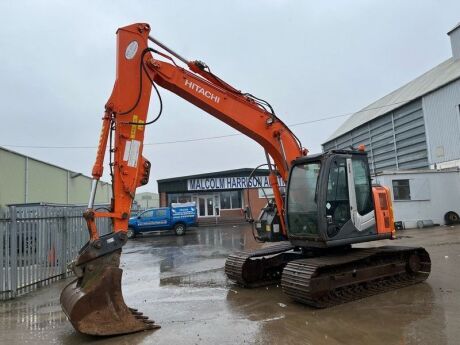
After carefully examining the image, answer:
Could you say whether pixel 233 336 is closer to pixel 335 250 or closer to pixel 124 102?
pixel 335 250

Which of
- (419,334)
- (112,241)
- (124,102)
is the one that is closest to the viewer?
(419,334)

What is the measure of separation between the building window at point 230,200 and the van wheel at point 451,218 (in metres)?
17.5

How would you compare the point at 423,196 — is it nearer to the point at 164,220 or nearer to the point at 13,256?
the point at 164,220

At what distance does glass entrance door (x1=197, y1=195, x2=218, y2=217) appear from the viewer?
112ft

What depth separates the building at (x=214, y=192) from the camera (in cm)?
3366

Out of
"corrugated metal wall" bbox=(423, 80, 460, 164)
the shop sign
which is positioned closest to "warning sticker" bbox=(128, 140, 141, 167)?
"corrugated metal wall" bbox=(423, 80, 460, 164)

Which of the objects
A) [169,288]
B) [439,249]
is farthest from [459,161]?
[169,288]

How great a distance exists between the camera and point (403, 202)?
19.0m

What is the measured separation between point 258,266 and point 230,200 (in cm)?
2593

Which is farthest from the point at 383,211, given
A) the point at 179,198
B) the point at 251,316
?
the point at 179,198

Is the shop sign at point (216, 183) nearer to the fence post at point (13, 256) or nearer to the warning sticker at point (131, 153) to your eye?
the fence post at point (13, 256)

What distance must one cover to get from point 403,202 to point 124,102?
16318 mm

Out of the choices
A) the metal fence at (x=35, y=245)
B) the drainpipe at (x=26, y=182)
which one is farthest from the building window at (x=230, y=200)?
the metal fence at (x=35, y=245)

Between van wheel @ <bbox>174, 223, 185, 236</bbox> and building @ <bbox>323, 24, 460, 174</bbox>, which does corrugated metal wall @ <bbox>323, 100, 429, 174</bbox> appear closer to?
building @ <bbox>323, 24, 460, 174</bbox>
